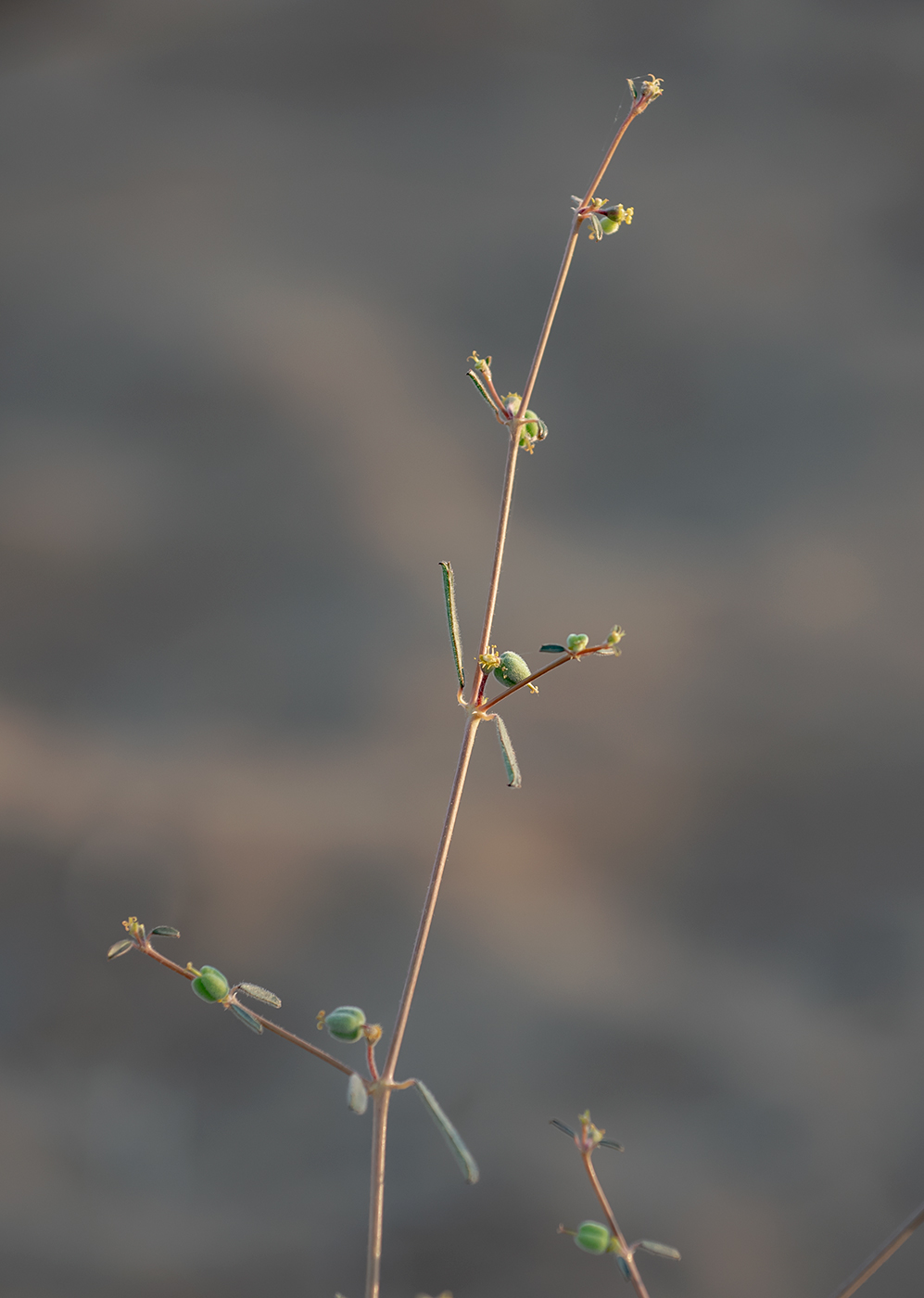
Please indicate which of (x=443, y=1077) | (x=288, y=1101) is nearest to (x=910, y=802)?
(x=443, y=1077)

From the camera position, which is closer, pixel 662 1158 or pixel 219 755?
pixel 662 1158

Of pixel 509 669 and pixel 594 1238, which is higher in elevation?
pixel 509 669

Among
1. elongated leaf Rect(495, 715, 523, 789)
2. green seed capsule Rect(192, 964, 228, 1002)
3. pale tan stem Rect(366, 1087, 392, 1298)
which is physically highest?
elongated leaf Rect(495, 715, 523, 789)

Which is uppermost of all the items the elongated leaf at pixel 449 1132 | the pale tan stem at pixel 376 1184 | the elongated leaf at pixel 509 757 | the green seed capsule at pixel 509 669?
the green seed capsule at pixel 509 669

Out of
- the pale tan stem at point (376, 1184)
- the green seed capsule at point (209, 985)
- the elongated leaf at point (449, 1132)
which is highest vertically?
the green seed capsule at point (209, 985)

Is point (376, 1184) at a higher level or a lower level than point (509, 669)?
lower

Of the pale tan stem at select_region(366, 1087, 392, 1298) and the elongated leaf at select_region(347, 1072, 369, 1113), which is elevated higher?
the elongated leaf at select_region(347, 1072, 369, 1113)

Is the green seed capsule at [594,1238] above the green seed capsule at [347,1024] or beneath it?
beneath

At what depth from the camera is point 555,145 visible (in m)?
1.01

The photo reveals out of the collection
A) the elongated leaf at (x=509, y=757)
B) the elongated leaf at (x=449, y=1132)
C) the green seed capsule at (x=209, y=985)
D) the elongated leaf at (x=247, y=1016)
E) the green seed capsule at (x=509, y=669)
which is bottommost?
the elongated leaf at (x=449, y=1132)

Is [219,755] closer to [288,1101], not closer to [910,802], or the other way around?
[288,1101]

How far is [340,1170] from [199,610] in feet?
1.59

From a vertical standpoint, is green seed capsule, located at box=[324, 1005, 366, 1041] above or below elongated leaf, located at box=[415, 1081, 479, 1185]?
above

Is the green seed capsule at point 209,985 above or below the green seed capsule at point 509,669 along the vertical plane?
below
